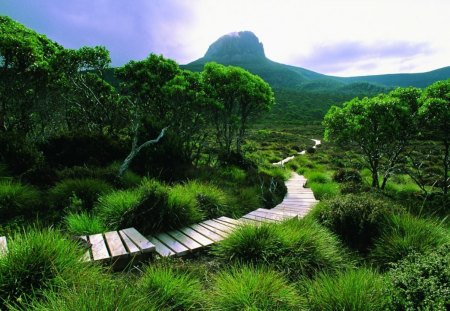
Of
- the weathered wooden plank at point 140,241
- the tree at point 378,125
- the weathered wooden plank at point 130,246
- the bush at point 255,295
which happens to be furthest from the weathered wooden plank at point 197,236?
the tree at point 378,125

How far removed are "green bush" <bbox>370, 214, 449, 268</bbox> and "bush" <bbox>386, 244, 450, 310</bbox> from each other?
3.63 feet

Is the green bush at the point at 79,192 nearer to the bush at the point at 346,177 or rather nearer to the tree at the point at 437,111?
the tree at the point at 437,111

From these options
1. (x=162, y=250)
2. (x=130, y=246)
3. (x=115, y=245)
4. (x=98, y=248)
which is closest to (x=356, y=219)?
(x=162, y=250)

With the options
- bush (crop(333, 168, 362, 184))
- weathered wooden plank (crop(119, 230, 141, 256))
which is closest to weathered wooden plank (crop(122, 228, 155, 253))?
weathered wooden plank (crop(119, 230, 141, 256))

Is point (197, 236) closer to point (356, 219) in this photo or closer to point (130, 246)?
point (130, 246)

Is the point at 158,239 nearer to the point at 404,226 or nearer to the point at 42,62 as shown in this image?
the point at 404,226

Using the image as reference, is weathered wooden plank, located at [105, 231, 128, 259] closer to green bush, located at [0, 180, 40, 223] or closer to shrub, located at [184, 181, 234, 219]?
shrub, located at [184, 181, 234, 219]

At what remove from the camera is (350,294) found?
2.76 metres

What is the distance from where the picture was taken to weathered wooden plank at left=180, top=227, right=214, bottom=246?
4453 mm

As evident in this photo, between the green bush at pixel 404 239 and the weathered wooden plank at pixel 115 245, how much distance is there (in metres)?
3.65

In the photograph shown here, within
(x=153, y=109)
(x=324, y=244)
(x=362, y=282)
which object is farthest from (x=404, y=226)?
(x=153, y=109)

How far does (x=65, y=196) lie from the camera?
242 inches

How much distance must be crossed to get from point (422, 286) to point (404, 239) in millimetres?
1790

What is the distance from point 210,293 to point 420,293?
6.74ft
